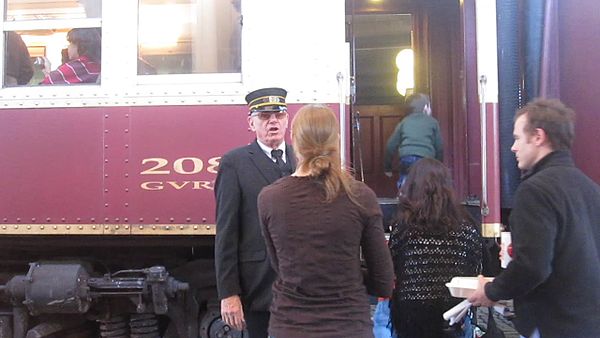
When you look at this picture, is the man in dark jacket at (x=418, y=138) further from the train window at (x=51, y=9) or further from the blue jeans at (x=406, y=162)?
the train window at (x=51, y=9)

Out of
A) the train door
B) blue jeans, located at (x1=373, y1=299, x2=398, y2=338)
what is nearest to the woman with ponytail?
blue jeans, located at (x1=373, y1=299, x2=398, y2=338)

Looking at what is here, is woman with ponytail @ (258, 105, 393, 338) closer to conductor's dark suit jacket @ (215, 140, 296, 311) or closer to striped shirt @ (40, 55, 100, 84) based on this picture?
conductor's dark suit jacket @ (215, 140, 296, 311)

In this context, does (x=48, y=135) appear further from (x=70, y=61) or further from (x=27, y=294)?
(x=27, y=294)

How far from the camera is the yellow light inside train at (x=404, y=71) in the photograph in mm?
6069

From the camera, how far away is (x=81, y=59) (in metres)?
3.59

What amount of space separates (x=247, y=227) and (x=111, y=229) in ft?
4.10

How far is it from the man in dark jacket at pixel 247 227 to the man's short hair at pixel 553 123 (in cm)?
106

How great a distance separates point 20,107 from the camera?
138 inches

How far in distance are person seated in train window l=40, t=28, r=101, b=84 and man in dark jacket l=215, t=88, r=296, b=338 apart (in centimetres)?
144

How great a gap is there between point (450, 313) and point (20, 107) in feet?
8.84

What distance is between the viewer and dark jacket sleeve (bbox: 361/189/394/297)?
200 centimetres

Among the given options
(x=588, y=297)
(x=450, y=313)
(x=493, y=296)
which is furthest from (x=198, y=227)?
(x=588, y=297)

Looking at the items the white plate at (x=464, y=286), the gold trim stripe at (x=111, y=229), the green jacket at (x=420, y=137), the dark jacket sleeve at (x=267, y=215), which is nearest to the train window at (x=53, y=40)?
the gold trim stripe at (x=111, y=229)

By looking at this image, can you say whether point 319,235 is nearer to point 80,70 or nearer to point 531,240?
point 531,240
